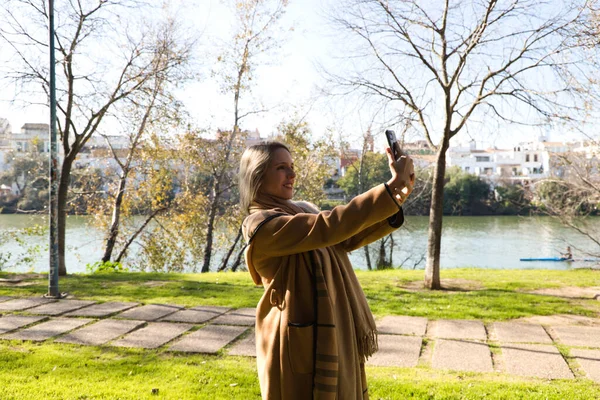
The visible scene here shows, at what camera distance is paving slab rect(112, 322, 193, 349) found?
492 centimetres

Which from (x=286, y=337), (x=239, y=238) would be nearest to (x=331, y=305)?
(x=286, y=337)

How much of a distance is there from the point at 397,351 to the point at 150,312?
306 centimetres

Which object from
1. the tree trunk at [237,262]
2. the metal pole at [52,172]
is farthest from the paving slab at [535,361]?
the tree trunk at [237,262]

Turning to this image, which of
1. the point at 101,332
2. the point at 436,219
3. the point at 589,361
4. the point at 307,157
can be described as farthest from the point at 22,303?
the point at 307,157

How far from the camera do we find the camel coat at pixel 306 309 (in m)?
1.80

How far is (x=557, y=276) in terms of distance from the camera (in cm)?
1009

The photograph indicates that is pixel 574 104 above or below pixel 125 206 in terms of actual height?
above

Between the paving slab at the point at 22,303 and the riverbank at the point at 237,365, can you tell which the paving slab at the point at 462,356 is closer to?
the riverbank at the point at 237,365

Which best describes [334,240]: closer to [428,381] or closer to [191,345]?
[428,381]

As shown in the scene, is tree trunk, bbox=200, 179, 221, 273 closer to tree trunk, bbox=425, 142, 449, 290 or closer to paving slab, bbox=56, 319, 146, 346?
tree trunk, bbox=425, 142, 449, 290

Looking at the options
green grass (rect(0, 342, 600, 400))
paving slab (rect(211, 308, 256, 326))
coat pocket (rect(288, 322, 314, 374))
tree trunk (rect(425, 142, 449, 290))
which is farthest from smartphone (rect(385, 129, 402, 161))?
tree trunk (rect(425, 142, 449, 290))

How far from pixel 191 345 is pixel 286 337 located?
3.28m

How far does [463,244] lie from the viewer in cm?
2456

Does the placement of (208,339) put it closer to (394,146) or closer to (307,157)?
(394,146)
